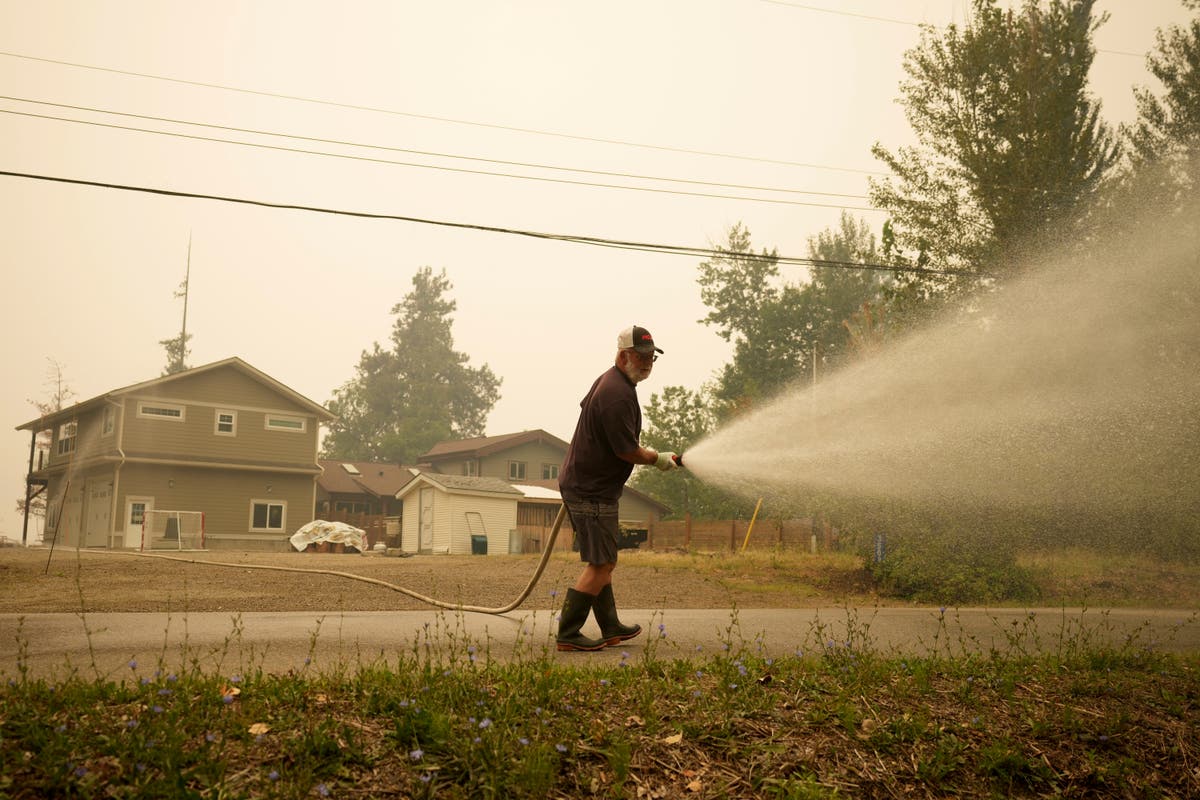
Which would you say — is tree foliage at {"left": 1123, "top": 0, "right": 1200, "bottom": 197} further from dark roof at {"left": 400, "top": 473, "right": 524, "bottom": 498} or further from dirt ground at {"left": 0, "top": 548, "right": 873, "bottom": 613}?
dark roof at {"left": 400, "top": 473, "right": 524, "bottom": 498}

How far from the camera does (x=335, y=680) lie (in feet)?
15.3

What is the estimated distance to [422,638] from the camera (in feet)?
23.1

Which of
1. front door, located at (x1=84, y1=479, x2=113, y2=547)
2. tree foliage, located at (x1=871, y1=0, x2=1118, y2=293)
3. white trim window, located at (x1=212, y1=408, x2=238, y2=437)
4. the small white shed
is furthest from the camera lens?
the small white shed

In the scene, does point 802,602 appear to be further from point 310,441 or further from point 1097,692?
point 310,441

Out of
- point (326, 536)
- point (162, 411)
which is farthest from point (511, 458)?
point (162, 411)

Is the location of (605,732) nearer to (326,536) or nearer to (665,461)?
(665,461)

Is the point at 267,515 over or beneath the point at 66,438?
beneath

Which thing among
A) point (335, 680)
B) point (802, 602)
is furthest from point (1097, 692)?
point (802, 602)

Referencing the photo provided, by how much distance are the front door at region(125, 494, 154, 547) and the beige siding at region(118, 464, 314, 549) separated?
16 cm

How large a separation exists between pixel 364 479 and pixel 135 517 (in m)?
20.3

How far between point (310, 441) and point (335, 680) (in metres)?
35.2

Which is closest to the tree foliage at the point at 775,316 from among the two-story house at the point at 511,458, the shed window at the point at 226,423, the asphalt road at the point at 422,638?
the two-story house at the point at 511,458

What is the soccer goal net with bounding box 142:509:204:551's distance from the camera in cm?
3238

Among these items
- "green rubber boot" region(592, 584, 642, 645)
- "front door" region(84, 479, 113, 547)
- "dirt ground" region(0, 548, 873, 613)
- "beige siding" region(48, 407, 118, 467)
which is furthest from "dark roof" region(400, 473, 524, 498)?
"green rubber boot" region(592, 584, 642, 645)
